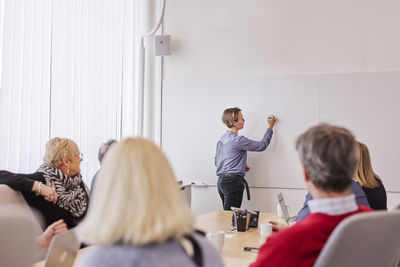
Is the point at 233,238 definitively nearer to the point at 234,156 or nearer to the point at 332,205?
the point at 332,205

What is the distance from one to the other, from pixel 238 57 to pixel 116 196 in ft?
14.6

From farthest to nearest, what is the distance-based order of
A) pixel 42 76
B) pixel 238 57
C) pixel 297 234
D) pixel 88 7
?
pixel 238 57, pixel 88 7, pixel 42 76, pixel 297 234

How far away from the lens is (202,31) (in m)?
5.44

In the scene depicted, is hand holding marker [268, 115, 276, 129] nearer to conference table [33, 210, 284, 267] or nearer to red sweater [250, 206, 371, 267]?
conference table [33, 210, 284, 267]

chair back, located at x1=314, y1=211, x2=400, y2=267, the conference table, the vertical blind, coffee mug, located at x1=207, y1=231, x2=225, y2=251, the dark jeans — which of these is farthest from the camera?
the dark jeans

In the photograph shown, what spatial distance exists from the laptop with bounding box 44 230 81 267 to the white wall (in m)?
3.76

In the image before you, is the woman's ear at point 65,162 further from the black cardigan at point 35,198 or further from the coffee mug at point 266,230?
the coffee mug at point 266,230

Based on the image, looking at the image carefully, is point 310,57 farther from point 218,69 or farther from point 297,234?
point 297,234

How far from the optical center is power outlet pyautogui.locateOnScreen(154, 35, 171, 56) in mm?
5391

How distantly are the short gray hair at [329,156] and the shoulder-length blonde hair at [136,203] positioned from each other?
567 millimetres

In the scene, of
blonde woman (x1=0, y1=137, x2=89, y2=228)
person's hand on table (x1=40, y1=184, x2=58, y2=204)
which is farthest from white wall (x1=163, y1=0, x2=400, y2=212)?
person's hand on table (x1=40, y1=184, x2=58, y2=204)

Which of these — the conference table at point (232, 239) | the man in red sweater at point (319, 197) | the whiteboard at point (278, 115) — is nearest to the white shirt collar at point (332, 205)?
the man in red sweater at point (319, 197)

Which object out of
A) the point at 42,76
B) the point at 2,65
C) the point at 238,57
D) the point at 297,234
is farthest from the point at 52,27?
the point at 297,234

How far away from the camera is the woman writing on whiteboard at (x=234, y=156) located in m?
4.82
